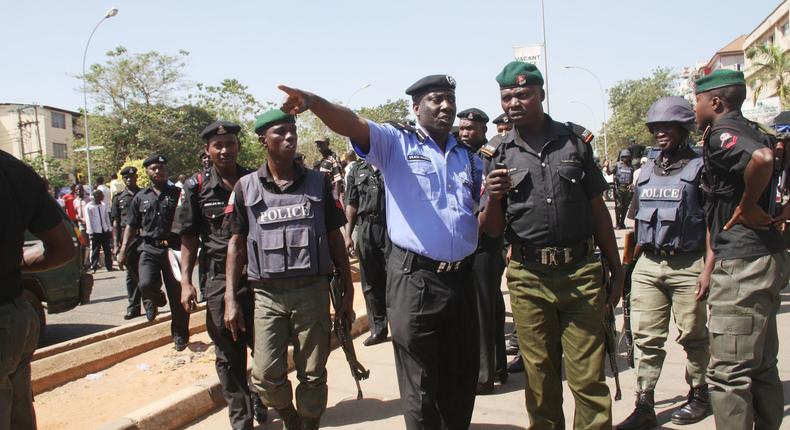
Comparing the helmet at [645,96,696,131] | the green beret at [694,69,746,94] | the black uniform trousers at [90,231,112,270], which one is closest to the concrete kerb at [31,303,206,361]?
the helmet at [645,96,696,131]

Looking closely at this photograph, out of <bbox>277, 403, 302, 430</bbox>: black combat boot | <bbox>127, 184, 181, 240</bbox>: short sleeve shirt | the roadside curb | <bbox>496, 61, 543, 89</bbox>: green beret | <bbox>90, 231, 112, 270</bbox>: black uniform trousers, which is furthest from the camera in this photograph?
<bbox>90, 231, 112, 270</bbox>: black uniform trousers

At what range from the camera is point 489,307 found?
4930 mm

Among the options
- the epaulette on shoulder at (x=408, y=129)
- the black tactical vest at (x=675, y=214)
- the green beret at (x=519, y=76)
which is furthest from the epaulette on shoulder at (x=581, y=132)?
the black tactical vest at (x=675, y=214)

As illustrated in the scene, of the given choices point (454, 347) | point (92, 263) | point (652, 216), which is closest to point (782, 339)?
point (652, 216)

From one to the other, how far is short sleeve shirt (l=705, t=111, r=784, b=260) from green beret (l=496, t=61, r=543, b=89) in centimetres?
103

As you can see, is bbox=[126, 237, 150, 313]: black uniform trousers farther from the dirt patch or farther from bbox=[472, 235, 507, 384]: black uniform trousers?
bbox=[472, 235, 507, 384]: black uniform trousers

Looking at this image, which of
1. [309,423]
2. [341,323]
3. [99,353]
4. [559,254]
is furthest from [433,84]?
[99,353]

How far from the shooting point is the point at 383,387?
511 centimetres

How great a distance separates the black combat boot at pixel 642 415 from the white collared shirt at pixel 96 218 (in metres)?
12.4

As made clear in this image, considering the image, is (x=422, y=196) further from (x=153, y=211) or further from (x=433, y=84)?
(x=153, y=211)

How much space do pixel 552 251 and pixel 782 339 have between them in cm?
410

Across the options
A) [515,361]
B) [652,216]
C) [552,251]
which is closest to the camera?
[552,251]

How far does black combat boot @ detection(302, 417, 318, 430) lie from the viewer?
384cm

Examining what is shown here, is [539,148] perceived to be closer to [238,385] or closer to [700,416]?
[700,416]
